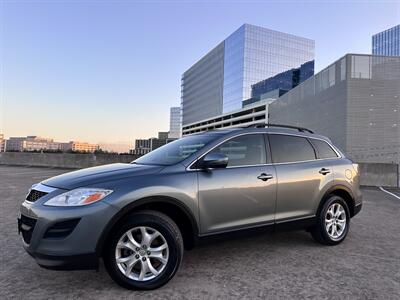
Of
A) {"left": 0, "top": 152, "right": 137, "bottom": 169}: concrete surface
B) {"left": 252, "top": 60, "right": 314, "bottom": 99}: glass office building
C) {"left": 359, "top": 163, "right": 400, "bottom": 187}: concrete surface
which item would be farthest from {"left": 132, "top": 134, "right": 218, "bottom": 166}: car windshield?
{"left": 252, "top": 60, "right": 314, "bottom": 99}: glass office building

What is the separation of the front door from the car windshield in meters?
0.23

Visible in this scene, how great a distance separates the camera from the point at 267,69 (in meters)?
100

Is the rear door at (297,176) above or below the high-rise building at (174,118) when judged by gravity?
below

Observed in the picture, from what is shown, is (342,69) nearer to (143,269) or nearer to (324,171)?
(324,171)

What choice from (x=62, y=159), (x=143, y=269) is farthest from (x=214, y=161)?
(x=62, y=159)

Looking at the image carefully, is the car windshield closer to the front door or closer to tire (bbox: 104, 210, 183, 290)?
the front door

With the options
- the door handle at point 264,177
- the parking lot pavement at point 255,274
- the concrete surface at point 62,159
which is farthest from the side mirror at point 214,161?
the concrete surface at point 62,159

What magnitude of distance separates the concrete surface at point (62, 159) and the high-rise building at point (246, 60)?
82.7 m

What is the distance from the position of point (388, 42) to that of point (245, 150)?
103 metres

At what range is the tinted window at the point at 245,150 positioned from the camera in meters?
4.01

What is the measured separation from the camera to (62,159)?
2078 centimetres

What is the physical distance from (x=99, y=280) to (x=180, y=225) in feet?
3.24

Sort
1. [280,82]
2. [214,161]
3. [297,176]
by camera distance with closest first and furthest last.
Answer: [214,161] → [297,176] → [280,82]

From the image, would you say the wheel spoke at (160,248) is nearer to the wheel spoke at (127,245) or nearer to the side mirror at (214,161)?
the wheel spoke at (127,245)
